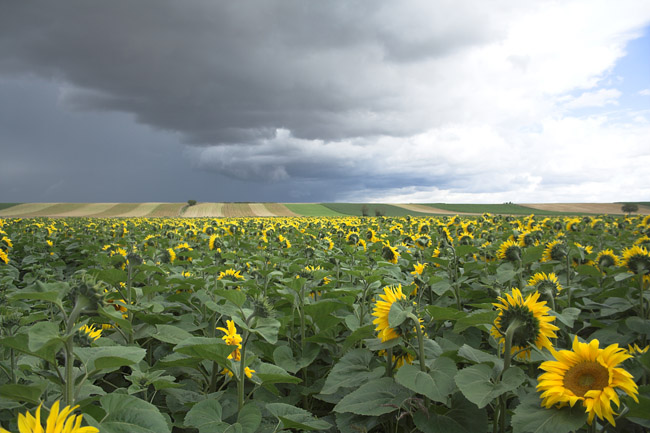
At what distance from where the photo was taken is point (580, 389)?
1732mm

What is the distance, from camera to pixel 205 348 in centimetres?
200

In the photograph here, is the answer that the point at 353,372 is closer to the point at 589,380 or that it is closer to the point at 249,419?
the point at 249,419

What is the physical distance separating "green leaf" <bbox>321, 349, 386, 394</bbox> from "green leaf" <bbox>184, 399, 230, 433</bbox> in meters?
0.66

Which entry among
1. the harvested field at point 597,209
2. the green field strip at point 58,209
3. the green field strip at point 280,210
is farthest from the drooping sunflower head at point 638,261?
the green field strip at point 58,209

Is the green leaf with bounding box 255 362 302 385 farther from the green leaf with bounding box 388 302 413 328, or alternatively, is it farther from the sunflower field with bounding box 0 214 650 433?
the green leaf with bounding box 388 302 413 328

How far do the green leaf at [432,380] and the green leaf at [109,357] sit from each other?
1358mm

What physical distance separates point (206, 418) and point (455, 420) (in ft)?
4.66

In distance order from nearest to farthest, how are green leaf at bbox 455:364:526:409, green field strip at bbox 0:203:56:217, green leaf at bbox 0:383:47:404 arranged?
green leaf at bbox 0:383:47:404 < green leaf at bbox 455:364:526:409 < green field strip at bbox 0:203:56:217

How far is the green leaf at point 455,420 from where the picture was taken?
201 centimetres

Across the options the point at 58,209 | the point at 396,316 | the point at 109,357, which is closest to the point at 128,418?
the point at 109,357

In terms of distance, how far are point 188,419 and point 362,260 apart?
4370 millimetres

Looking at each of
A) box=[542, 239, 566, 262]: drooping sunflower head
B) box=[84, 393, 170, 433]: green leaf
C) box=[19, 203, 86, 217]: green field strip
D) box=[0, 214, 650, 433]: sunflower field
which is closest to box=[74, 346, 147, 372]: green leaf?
box=[0, 214, 650, 433]: sunflower field

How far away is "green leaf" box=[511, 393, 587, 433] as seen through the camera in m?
1.60

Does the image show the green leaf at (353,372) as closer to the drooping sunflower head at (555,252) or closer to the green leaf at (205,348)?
the green leaf at (205,348)
